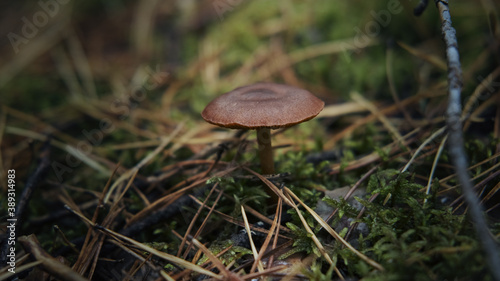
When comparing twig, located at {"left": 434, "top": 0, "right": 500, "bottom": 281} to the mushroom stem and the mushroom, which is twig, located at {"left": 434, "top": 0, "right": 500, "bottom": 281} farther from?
the mushroom stem

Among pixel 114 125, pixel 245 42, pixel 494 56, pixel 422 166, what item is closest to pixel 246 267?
pixel 422 166

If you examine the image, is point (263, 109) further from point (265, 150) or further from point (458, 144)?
point (458, 144)

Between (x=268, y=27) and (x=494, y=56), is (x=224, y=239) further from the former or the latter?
(x=268, y=27)

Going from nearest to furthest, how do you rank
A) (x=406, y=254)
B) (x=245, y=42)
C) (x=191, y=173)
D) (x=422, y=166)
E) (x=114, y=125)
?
(x=406, y=254), (x=422, y=166), (x=191, y=173), (x=114, y=125), (x=245, y=42)

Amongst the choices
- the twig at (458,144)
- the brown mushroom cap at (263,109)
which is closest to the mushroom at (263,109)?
the brown mushroom cap at (263,109)

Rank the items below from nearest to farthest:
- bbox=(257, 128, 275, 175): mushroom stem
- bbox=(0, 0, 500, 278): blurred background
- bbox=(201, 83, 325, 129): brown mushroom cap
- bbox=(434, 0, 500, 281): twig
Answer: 1. bbox=(434, 0, 500, 281): twig
2. bbox=(201, 83, 325, 129): brown mushroom cap
3. bbox=(257, 128, 275, 175): mushroom stem
4. bbox=(0, 0, 500, 278): blurred background

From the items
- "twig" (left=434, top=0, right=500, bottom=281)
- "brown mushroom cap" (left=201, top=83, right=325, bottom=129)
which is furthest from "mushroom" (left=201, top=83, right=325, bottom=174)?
"twig" (left=434, top=0, right=500, bottom=281)

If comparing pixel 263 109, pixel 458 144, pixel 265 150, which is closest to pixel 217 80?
pixel 265 150

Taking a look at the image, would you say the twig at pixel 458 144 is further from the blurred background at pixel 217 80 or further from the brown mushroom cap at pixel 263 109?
the blurred background at pixel 217 80
